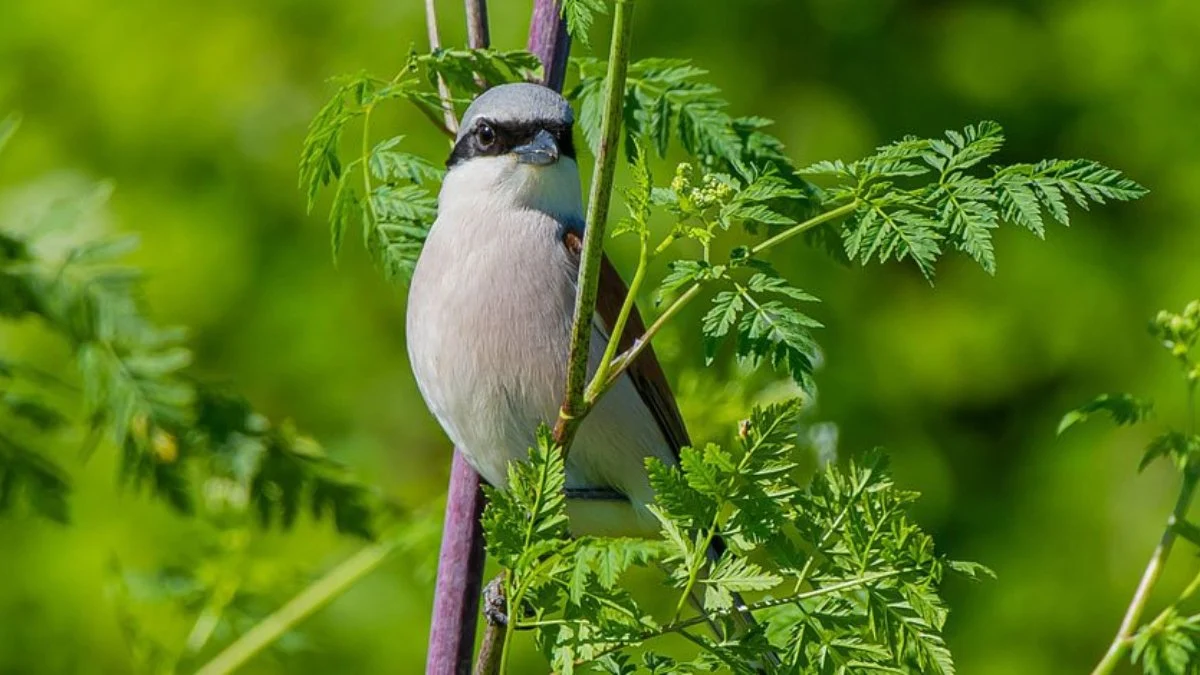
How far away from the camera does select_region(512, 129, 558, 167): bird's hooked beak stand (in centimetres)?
268

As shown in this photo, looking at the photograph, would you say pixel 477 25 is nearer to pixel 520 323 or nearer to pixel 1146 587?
pixel 520 323

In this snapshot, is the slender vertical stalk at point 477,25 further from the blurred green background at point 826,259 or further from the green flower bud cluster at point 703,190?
the blurred green background at point 826,259

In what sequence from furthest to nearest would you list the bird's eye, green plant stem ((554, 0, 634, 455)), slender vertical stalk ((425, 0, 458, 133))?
1. the bird's eye
2. slender vertical stalk ((425, 0, 458, 133))
3. green plant stem ((554, 0, 634, 455))

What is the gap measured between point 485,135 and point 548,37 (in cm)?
51

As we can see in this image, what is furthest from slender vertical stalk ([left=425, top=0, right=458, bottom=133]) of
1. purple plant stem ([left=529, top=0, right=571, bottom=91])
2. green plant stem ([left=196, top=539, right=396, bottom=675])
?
green plant stem ([left=196, top=539, right=396, bottom=675])

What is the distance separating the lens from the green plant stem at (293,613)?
10.3 ft

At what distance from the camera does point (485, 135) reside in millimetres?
2795

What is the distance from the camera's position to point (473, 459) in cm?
254

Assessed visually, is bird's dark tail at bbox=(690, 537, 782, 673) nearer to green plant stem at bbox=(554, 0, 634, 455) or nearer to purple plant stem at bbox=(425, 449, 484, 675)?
green plant stem at bbox=(554, 0, 634, 455)

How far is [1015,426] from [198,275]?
2.89 meters

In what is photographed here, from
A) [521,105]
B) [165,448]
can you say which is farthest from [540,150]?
[165,448]

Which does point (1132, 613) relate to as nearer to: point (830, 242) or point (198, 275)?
point (830, 242)

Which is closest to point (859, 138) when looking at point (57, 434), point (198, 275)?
point (198, 275)

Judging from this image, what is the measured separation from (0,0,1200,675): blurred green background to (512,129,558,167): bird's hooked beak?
7.43ft
